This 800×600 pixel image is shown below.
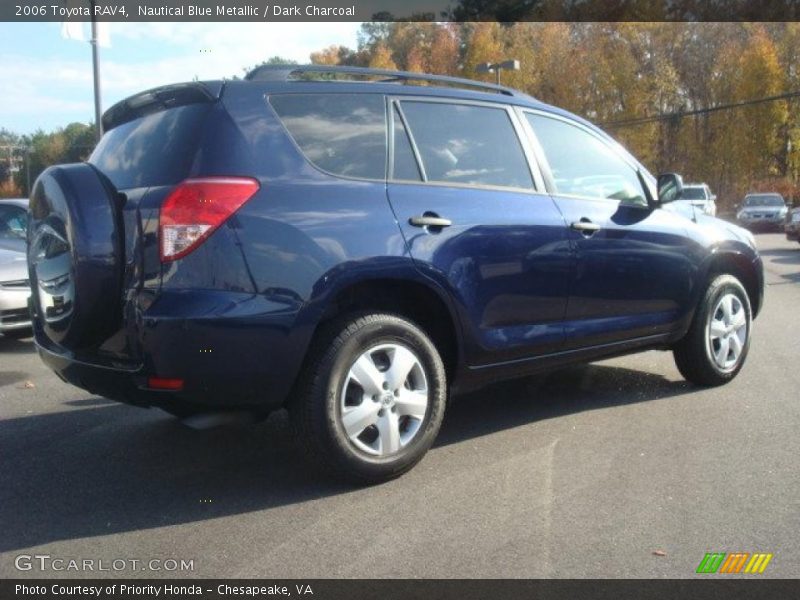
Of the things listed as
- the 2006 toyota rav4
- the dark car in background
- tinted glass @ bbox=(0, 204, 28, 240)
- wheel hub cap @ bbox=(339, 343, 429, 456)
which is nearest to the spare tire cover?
the 2006 toyota rav4

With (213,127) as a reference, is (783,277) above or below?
below

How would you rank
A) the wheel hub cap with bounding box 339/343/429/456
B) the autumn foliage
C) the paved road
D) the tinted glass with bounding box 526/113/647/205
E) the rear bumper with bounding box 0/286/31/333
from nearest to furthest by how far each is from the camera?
the paved road → the wheel hub cap with bounding box 339/343/429/456 → the tinted glass with bounding box 526/113/647/205 → the rear bumper with bounding box 0/286/31/333 → the autumn foliage

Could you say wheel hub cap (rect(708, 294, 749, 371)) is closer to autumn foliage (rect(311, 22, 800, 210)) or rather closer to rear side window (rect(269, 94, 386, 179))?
rear side window (rect(269, 94, 386, 179))

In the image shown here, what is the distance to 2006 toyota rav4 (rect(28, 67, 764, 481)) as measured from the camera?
3.54 m

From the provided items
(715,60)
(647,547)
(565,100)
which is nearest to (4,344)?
Result: (647,547)

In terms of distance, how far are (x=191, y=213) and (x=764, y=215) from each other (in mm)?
33534

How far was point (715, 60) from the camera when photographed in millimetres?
53875

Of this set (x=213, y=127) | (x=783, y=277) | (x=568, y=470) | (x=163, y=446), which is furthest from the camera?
(x=783, y=277)

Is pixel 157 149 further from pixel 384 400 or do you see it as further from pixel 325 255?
pixel 384 400

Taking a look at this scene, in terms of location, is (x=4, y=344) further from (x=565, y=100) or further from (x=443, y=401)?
(x=565, y=100)

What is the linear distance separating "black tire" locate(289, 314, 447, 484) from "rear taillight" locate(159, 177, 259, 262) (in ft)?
2.37

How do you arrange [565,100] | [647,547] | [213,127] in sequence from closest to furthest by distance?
[647,547]
[213,127]
[565,100]

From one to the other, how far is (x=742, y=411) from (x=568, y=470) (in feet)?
5.62

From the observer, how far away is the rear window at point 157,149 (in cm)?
366
